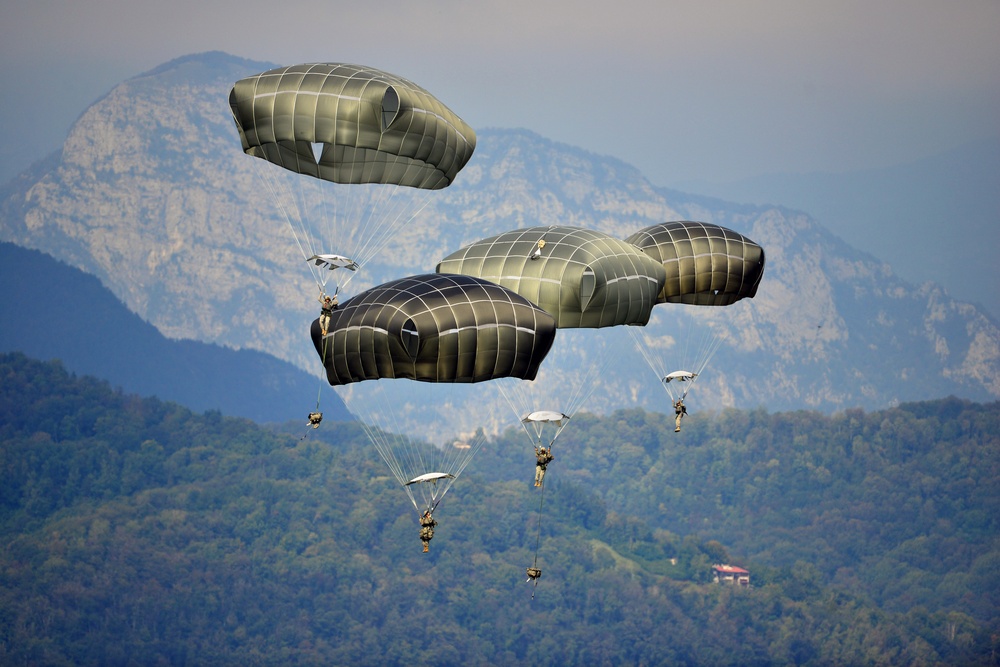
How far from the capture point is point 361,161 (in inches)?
2675

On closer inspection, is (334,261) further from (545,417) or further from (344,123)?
(545,417)

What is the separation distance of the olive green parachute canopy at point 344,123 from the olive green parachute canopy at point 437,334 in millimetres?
5391

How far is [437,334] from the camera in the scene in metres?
62.5

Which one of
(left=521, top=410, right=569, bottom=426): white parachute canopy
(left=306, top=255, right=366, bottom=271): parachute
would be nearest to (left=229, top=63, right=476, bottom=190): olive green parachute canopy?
(left=306, top=255, right=366, bottom=271): parachute

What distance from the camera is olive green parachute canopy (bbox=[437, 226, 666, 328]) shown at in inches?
2808

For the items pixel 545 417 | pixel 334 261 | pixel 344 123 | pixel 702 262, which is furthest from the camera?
pixel 702 262

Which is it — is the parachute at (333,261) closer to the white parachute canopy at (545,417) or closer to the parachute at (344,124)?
the parachute at (344,124)

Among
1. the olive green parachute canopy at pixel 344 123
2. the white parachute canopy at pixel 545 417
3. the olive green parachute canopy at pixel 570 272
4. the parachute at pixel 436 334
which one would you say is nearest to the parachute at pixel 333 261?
the parachute at pixel 436 334

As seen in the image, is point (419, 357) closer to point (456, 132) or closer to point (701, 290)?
point (456, 132)

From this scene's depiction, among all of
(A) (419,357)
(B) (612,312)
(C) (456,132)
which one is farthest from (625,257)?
(A) (419,357)

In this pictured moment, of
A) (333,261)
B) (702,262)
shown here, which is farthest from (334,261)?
(702,262)

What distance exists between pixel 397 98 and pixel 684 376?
1872cm

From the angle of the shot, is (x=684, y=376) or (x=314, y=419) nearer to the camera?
(x=314, y=419)

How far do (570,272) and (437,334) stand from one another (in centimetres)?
1032
